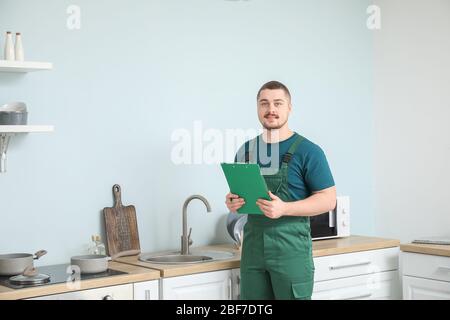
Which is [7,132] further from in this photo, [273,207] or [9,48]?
[273,207]

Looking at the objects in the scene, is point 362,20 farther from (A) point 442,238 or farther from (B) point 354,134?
(A) point 442,238

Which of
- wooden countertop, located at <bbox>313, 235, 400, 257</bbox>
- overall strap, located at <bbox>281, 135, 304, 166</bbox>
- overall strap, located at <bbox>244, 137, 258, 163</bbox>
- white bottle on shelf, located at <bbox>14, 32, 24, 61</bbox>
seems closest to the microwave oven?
wooden countertop, located at <bbox>313, 235, 400, 257</bbox>

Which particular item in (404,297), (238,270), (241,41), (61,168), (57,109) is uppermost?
(241,41)

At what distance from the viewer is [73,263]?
2814 mm

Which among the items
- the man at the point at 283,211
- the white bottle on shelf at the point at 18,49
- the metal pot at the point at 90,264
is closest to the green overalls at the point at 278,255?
the man at the point at 283,211

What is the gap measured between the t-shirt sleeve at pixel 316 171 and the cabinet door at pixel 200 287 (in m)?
0.56

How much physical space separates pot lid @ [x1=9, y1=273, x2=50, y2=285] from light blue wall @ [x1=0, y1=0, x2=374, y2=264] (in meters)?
0.33

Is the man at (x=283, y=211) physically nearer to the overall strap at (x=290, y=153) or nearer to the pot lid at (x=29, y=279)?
the overall strap at (x=290, y=153)

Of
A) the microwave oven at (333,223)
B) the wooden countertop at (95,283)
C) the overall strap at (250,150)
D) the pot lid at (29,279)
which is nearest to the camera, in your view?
the wooden countertop at (95,283)

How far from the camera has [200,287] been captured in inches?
116

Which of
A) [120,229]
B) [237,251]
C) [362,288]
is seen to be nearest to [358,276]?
[362,288]

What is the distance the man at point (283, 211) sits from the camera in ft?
9.21
